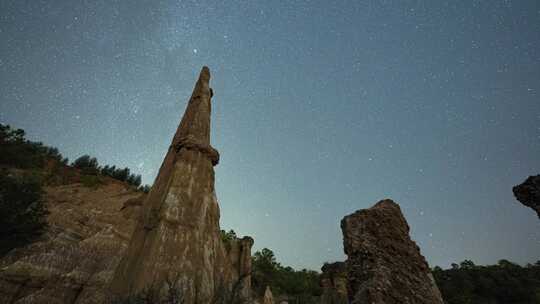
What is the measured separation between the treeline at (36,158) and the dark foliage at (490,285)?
47.7 m

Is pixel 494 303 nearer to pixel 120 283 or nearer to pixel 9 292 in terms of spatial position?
pixel 120 283

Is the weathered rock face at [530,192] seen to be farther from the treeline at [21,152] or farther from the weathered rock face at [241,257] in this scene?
the treeline at [21,152]

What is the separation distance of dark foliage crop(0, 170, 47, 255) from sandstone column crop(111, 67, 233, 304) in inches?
270

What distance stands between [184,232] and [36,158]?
3000 centimetres

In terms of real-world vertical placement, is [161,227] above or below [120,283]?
above

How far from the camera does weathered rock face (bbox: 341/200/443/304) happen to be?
2.60 meters

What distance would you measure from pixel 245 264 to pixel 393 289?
2114 cm

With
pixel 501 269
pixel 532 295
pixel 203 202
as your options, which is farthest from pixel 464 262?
pixel 203 202

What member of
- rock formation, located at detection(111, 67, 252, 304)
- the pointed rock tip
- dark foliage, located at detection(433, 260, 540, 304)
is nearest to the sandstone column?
rock formation, located at detection(111, 67, 252, 304)

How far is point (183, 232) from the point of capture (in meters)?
12.9

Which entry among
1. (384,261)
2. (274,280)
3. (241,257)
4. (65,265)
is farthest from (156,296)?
(274,280)

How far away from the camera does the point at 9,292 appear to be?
10.8 meters

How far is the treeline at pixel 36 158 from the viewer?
27.3 meters

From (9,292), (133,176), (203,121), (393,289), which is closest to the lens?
(393,289)
